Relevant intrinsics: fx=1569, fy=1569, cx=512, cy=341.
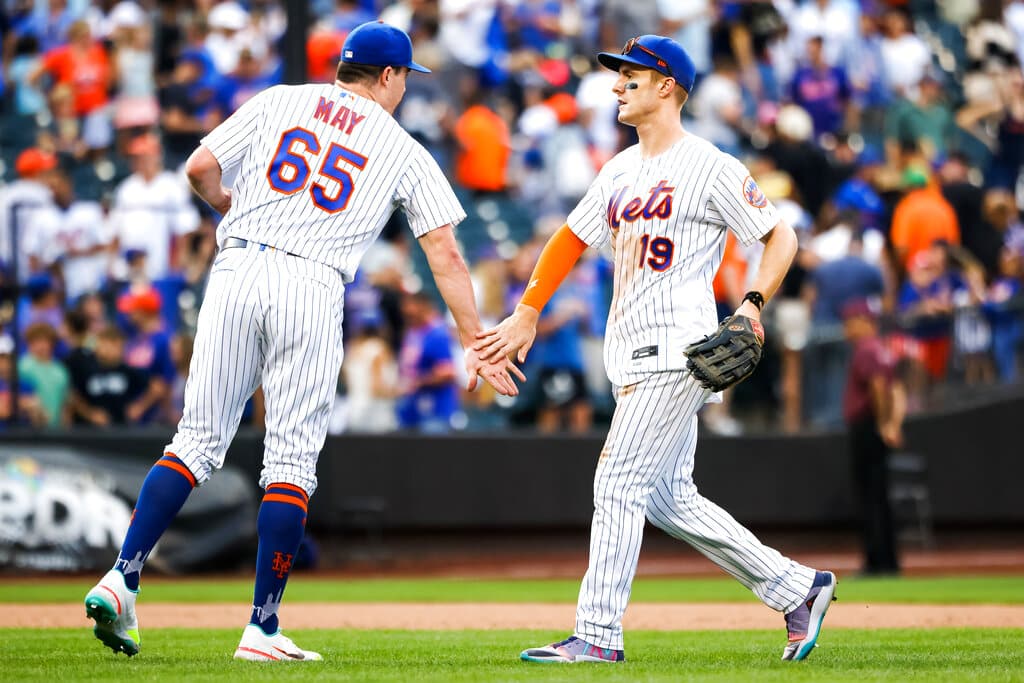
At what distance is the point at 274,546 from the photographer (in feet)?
18.2

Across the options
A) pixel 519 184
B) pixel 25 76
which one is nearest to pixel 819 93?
pixel 519 184

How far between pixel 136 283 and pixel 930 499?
7737mm

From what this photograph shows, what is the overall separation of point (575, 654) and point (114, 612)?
1.58m

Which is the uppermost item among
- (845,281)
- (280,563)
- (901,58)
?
(901,58)

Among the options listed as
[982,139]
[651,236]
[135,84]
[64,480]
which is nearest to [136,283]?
[64,480]

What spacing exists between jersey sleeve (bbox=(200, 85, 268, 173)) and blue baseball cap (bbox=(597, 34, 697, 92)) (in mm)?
1288

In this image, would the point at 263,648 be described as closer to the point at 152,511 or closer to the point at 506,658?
the point at 152,511

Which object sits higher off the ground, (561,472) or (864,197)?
(864,197)

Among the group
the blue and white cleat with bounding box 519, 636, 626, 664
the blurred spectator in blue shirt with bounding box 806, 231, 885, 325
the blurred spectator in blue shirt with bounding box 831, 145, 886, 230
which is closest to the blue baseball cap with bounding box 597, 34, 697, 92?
the blue and white cleat with bounding box 519, 636, 626, 664

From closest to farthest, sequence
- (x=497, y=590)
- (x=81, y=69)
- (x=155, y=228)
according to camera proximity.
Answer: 1. (x=497, y=590)
2. (x=155, y=228)
3. (x=81, y=69)

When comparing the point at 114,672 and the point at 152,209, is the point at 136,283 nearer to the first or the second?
the point at 152,209

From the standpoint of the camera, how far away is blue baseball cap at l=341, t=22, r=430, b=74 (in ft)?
19.1

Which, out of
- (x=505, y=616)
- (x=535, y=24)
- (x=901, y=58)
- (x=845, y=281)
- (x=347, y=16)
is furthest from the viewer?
(x=901, y=58)

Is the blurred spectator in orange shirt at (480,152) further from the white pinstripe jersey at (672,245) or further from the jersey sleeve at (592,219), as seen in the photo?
the white pinstripe jersey at (672,245)
